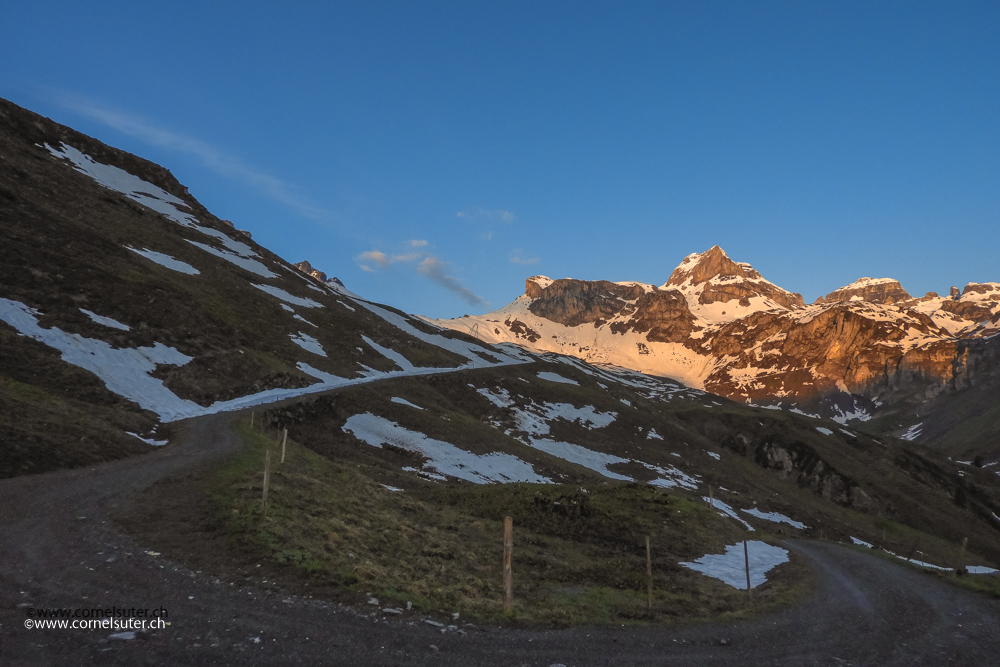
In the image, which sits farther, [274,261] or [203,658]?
[274,261]

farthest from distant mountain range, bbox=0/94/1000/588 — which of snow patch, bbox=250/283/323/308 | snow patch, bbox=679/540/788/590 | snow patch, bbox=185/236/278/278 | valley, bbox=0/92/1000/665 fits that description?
snow patch, bbox=679/540/788/590

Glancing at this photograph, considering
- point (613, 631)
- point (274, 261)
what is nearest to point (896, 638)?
point (613, 631)

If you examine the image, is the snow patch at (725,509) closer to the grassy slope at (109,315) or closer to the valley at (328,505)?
the valley at (328,505)

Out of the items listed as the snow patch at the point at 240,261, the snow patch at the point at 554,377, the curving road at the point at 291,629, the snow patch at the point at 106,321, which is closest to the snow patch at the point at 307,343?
the snow patch at the point at 106,321

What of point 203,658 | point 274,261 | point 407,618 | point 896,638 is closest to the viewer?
point 203,658

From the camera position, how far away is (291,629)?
11336mm

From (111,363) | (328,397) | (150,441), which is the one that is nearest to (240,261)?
(328,397)

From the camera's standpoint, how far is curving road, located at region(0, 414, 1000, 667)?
390 inches

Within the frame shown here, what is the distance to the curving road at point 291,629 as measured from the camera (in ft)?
32.5

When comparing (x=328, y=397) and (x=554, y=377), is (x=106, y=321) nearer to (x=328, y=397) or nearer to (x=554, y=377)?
(x=328, y=397)

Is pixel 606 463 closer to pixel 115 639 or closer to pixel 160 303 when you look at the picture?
pixel 160 303

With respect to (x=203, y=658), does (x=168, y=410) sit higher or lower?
higher

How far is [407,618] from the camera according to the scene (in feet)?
43.3

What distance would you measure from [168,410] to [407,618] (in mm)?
32665
